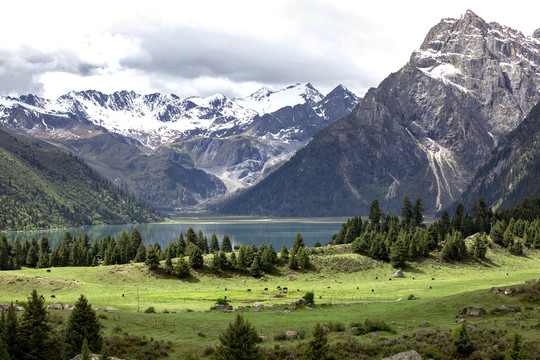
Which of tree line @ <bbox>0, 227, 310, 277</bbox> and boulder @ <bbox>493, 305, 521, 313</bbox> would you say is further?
tree line @ <bbox>0, 227, 310, 277</bbox>

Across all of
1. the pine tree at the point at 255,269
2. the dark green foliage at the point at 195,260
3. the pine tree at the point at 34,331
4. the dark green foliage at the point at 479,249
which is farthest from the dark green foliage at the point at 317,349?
the dark green foliage at the point at 479,249

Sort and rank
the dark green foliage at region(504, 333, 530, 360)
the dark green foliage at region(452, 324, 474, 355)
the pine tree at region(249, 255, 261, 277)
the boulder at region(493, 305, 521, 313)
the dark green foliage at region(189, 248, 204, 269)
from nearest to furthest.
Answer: the dark green foliage at region(504, 333, 530, 360), the dark green foliage at region(452, 324, 474, 355), the boulder at region(493, 305, 521, 313), the pine tree at region(249, 255, 261, 277), the dark green foliage at region(189, 248, 204, 269)

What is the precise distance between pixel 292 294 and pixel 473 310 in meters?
40.7

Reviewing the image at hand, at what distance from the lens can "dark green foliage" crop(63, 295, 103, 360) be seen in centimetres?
4344

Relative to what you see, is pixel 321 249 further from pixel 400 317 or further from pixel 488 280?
pixel 400 317

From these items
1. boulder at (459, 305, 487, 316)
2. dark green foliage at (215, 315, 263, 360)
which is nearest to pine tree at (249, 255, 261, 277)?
boulder at (459, 305, 487, 316)

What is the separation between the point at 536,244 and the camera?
470 feet

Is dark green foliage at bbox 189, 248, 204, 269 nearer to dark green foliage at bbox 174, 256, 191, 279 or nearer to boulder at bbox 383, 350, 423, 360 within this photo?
dark green foliage at bbox 174, 256, 191, 279

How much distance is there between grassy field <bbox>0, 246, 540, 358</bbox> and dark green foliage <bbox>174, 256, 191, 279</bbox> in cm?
216

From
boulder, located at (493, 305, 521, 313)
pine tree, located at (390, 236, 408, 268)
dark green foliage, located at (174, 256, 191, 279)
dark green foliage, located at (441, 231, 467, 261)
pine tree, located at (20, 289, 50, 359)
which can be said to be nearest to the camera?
pine tree, located at (20, 289, 50, 359)

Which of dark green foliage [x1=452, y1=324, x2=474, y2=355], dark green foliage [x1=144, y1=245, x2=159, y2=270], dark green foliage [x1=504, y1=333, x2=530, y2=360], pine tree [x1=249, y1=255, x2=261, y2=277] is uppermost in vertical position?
dark green foliage [x1=504, y1=333, x2=530, y2=360]

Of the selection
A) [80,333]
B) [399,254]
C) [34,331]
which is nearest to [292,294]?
[399,254]

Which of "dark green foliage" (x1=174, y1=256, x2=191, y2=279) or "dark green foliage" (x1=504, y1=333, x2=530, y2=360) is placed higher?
"dark green foliage" (x1=504, y1=333, x2=530, y2=360)

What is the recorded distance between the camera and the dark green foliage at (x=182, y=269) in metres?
112
